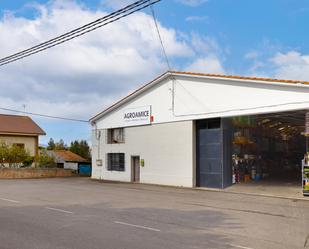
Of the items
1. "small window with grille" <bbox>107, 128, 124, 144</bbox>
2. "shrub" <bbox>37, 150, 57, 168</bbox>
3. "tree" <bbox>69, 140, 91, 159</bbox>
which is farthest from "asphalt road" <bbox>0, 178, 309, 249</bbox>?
"tree" <bbox>69, 140, 91, 159</bbox>

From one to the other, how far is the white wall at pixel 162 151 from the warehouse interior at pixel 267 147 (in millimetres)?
3059

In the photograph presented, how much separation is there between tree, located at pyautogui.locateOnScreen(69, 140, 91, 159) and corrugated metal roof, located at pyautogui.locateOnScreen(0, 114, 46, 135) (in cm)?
1202

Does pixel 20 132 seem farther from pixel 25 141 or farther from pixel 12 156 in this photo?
pixel 12 156

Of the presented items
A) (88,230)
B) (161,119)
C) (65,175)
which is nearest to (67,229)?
(88,230)

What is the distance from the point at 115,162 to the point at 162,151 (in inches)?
240

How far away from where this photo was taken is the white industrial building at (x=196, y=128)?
73.9 feet

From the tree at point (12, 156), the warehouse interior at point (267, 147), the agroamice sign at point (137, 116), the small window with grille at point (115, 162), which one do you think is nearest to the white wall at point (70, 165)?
the tree at point (12, 156)

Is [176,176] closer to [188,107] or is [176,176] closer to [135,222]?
[188,107]

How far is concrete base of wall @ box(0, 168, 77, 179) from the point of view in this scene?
3544 centimetres

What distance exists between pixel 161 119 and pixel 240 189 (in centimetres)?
748

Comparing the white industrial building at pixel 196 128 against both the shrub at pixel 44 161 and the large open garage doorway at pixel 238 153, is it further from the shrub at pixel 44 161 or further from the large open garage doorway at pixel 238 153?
the shrub at pixel 44 161

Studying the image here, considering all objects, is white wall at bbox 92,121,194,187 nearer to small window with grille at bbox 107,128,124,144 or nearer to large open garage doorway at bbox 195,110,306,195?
small window with grille at bbox 107,128,124,144

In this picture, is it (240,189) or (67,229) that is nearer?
(67,229)

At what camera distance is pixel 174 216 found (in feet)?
41.8
